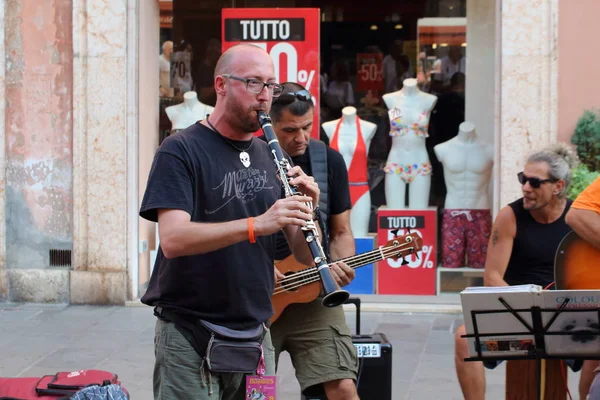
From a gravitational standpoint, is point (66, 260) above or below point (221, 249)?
below

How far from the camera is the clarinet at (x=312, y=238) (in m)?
3.32

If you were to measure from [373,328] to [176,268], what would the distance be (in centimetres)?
464

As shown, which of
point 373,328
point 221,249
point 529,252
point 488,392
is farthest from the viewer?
point 373,328

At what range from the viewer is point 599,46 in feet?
26.7

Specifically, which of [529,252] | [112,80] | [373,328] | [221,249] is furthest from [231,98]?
[112,80]

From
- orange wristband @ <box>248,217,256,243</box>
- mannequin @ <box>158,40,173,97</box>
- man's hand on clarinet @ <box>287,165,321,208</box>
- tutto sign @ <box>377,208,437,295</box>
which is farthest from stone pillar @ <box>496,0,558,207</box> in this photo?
orange wristband @ <box>248,217,256,243</box>

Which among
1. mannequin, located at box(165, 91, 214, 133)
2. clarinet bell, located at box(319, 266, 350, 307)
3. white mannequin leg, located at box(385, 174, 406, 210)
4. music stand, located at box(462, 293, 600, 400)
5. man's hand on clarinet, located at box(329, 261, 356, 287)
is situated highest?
mannequin, located at box(165, 91, 214, 133)

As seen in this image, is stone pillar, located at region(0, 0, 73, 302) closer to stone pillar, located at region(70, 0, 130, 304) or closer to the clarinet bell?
stone pillar, located at region(70, 0, 130, 304)

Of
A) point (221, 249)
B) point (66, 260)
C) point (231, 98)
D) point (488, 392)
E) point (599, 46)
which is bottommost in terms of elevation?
point (488, 392)

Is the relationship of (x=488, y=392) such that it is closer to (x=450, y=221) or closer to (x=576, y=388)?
(x=576, y=388)

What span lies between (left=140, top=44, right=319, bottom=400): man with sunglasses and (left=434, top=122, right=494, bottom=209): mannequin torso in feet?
17.2

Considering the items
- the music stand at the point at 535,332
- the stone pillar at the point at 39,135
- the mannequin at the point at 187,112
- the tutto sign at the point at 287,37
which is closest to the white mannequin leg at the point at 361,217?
the tutto sign at the point at 287,37

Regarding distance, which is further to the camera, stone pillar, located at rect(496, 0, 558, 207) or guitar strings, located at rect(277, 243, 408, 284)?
stone pillar, located at rect(496, 0, 558, 207)

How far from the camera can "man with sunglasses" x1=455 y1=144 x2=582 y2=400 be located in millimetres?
4961
